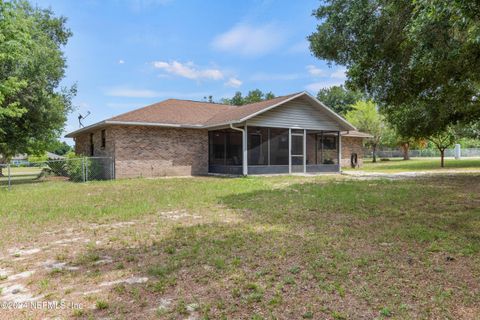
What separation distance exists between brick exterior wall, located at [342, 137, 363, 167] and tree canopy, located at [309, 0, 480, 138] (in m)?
13.7

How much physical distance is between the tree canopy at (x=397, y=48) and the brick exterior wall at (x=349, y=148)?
1368cm

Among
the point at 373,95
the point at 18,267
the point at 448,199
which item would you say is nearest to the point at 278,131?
the point at 373,95

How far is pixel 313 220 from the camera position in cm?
587

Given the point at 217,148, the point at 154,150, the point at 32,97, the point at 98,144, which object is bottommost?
the point at 154,150

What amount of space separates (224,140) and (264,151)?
2.26 meters

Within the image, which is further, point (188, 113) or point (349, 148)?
point (349, 148)

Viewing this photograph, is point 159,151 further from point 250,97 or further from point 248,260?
point 250,97

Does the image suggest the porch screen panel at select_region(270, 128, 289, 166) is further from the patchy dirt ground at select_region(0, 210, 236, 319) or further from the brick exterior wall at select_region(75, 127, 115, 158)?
the patchy dirt ground at select_region(0, 210, 236, 319)

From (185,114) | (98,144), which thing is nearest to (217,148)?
(185,114)

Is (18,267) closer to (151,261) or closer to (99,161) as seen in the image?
(151,261)

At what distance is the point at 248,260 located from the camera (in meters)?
3.81

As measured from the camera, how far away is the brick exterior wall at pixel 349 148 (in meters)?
23.8

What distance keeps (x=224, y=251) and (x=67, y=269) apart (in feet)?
6.15

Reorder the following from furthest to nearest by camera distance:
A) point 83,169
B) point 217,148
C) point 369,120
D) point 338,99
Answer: point 338,99
point 369,120
point 217,148
point 83,169
